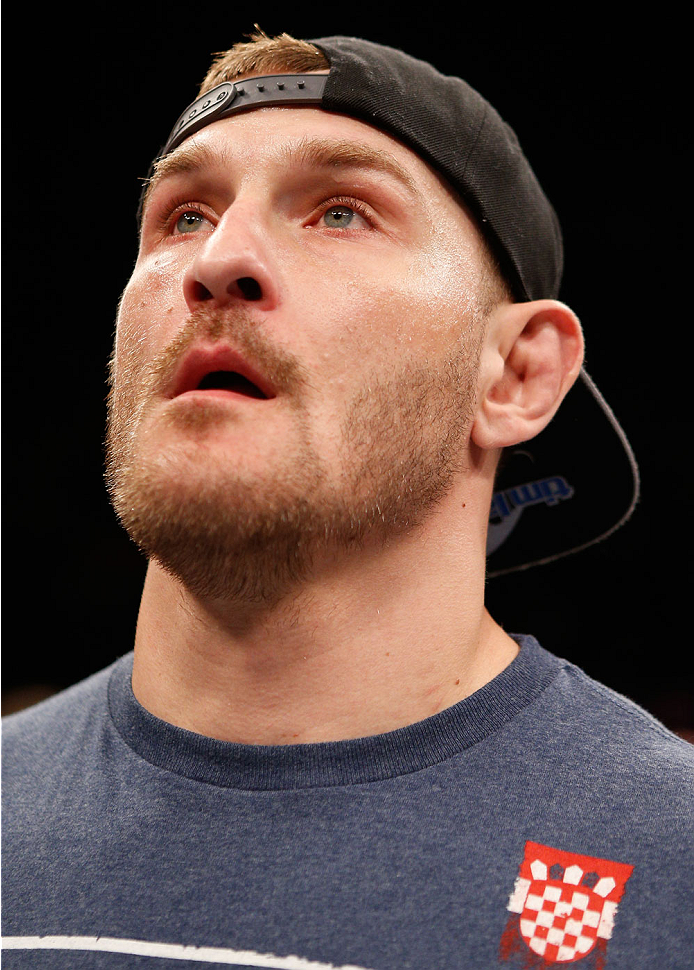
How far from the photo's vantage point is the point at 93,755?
4.12ft

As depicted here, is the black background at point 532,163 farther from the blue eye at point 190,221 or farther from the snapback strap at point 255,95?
the blue eye at point 190,221

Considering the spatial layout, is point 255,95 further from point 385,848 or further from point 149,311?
→ point 385,848

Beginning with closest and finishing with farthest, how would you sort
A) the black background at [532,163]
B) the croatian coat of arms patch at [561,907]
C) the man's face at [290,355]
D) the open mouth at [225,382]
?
the croatian coat of arms patch at [561,907] → the man's face at [290,355] → the open mouth at [225,382] → the black background at [532,163]

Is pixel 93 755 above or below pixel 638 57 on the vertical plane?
below

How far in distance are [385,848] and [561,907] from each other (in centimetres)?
20

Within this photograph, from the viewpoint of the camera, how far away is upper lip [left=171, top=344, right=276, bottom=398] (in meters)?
1.06

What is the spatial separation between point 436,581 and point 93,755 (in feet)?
1.81

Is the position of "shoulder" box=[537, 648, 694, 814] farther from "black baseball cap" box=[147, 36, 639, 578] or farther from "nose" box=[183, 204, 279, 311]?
"nose" box=[183, 204, 279, 311]

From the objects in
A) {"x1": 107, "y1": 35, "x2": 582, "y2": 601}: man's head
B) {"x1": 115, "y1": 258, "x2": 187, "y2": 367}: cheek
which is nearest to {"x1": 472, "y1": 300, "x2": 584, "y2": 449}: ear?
{"x1": 107, "y1": 35, "x2": 582, "y2": 601}: man's head

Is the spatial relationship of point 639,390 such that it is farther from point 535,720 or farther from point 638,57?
point 535,720

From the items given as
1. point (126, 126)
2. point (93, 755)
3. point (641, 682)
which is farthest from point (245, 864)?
point (641, 682)

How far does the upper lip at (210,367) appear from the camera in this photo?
3.48 ft

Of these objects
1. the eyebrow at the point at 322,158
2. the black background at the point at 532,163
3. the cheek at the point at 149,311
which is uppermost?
the eyebrow at the point at 322,158

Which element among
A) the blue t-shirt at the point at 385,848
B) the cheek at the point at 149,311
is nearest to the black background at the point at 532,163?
the cheek at the point at 149,311
